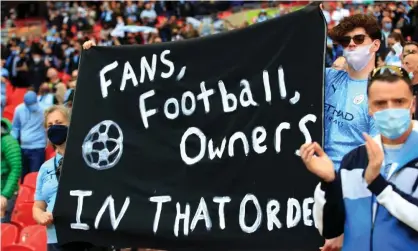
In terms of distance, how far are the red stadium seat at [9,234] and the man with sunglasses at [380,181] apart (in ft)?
15.2

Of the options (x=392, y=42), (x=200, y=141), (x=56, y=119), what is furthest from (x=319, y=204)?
(x=392, y=42)

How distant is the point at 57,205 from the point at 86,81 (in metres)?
0.80

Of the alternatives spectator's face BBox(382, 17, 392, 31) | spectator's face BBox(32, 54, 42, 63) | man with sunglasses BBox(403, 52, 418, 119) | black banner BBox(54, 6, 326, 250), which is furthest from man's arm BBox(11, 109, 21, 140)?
spectator's face BBox(32, 54, 42, 63)

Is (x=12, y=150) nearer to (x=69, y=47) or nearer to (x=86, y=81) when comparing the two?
(x=86, y=81)

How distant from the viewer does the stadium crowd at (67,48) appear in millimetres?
6224

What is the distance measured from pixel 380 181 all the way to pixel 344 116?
1.20 metres

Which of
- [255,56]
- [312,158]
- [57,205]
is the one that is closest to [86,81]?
[57,205]

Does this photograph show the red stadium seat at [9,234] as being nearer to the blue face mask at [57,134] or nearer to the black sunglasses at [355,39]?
the blue face mask at [57,134]

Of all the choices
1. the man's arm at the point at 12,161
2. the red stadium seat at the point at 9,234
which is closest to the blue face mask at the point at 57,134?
the man's arm at the point at 12,161

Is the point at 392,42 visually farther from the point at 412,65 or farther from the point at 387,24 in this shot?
the point at 412,65

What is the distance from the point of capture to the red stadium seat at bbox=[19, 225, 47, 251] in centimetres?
664

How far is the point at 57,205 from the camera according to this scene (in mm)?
4641

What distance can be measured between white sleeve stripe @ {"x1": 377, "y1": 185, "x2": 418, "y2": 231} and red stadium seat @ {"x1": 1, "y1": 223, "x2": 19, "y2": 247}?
16.0 feet

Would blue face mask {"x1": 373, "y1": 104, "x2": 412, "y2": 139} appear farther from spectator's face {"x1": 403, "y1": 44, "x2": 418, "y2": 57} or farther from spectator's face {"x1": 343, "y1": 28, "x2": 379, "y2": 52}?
spectator's face {"x1": 403, "y1": 44, "x2": 418, "y2": 57}
